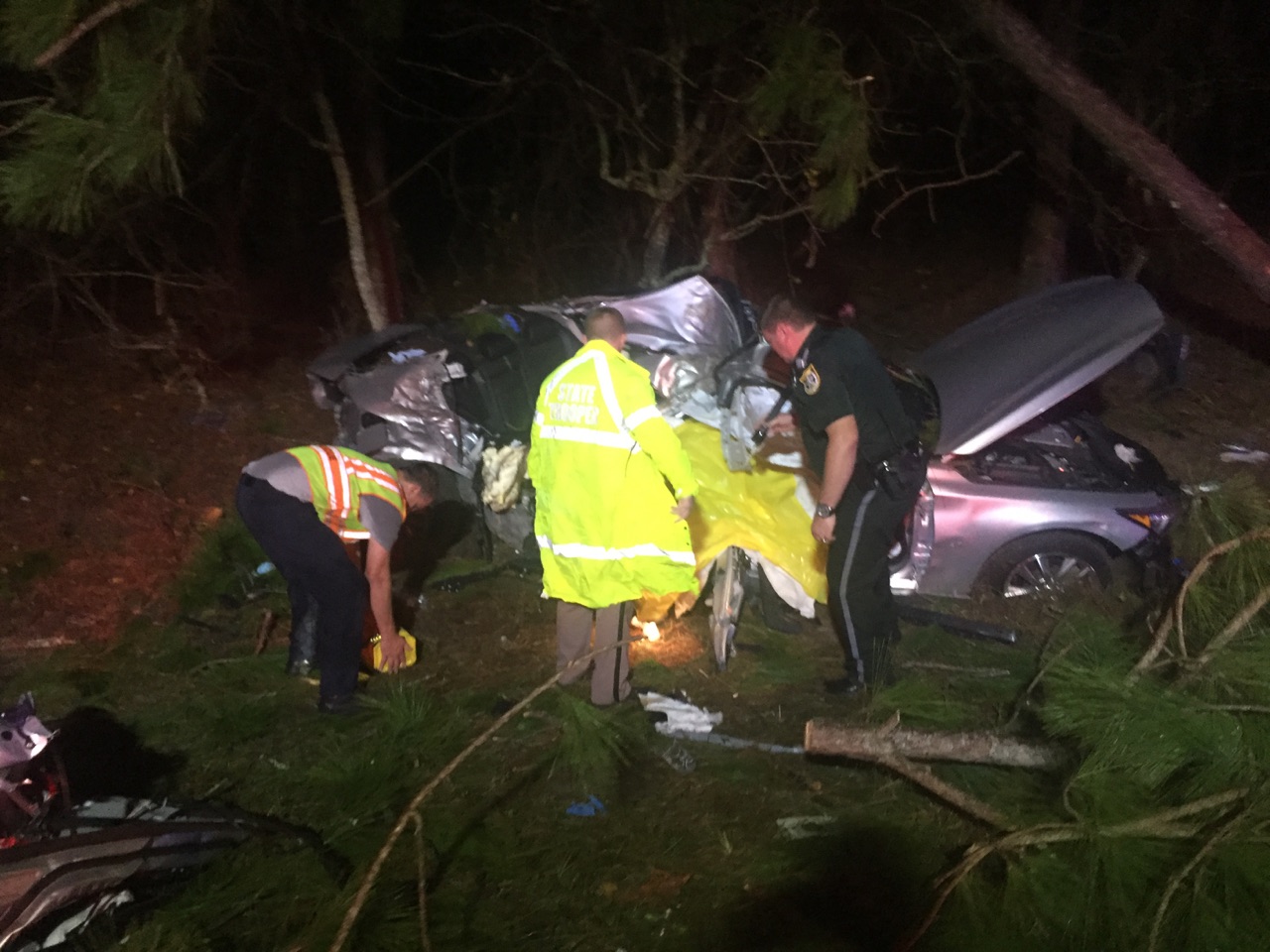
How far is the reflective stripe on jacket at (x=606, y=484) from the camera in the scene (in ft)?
11.8

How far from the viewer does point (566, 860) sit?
3.28 metres

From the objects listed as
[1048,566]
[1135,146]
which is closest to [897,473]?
[1048,566]

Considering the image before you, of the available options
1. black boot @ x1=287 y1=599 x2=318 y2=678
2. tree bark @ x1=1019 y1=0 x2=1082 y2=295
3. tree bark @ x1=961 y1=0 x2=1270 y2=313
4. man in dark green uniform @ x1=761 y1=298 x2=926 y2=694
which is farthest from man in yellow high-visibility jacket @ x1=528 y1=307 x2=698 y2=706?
A: tree bark @ x1=1019 y1=0 x2=1082 y2=295

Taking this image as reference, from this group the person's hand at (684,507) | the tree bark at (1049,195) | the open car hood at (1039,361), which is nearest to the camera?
the person's hand at (684,507)

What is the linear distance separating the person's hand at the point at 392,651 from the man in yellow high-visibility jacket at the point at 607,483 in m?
0.87

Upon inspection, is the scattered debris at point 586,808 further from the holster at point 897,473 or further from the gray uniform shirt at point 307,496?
the holster at point 897,473

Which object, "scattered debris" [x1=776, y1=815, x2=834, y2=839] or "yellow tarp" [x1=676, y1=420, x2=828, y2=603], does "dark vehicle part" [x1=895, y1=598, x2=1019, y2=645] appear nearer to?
"yellow tarp" [x1=676, y1=420, x2=828, y2=603]

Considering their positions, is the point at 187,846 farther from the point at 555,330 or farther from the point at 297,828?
the point at 555,330

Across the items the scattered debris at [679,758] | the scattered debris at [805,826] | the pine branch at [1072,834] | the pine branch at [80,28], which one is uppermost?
the pine branch at [80,28]

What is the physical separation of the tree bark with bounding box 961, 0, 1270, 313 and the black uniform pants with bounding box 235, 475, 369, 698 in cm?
381

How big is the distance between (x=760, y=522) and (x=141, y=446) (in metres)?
5.00

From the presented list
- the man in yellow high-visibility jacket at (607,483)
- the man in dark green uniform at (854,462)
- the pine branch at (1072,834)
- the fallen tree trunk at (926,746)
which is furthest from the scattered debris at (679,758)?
the pine branch at (1072,834)

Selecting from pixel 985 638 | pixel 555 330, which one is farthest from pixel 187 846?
pixel 985 638

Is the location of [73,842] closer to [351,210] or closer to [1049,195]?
[351,210]
